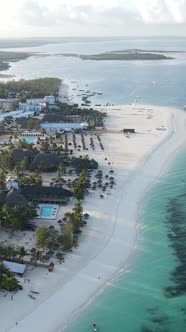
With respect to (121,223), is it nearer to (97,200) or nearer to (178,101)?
(97,200)

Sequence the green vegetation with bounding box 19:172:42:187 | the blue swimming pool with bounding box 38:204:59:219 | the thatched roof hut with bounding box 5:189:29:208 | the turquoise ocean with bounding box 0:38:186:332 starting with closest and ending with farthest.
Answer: the turquoise ocean with bounding box 0:38:186:332
the thatched roof hut with bounding box 5:189:29:208
the blue swimming pool with bounding box 38:204:59:219
the green vegetation with bounding box 19:172:42:187

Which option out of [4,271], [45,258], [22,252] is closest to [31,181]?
[45,258]

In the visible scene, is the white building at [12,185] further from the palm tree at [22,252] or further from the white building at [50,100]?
the white building at [50,100]

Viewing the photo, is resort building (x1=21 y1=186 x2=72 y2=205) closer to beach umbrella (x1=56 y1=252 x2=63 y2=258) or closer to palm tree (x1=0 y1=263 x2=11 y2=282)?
beach umbrella (x1=56 y1=252 x2=63 y2=258)

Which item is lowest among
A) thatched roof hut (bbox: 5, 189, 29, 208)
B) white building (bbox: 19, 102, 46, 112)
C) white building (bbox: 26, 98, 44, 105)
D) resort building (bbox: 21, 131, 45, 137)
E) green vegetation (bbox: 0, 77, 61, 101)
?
thatched roof hut (bbox: 5, 189, 29, 208)

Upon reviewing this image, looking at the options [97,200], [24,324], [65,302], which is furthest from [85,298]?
[97,200]

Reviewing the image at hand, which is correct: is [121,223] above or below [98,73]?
below

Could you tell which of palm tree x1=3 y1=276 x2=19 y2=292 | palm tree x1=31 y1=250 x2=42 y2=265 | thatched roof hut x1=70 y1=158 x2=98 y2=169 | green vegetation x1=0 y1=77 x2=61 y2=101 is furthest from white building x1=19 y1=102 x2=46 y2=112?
palm tree x1=3 y1=276 x2=19 y2=292

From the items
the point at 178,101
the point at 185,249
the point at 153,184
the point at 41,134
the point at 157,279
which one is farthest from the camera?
the point at 178,101

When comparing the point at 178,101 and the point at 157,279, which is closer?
the point at 157,279
